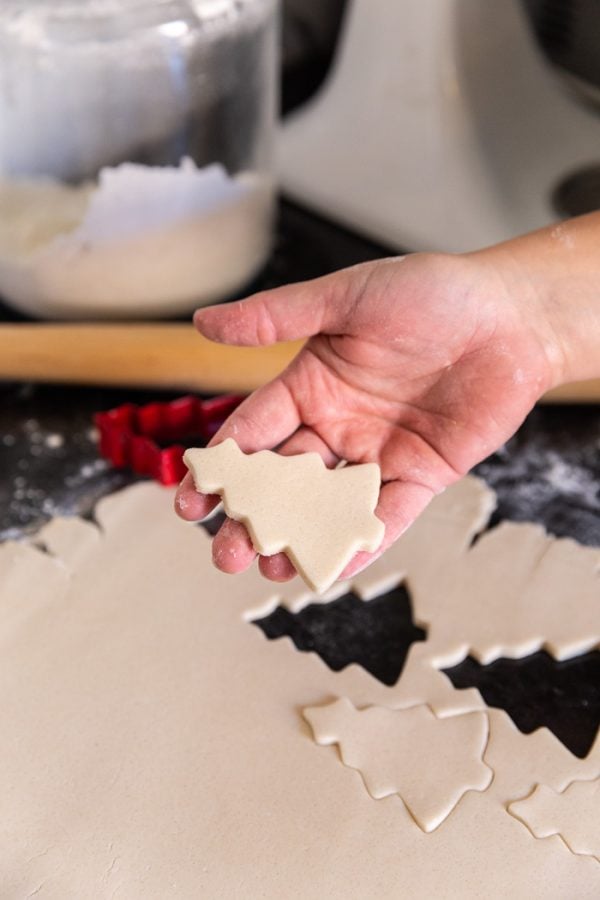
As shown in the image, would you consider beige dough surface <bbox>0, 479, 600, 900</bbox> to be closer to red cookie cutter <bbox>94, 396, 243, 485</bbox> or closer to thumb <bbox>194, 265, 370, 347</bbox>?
red cookie cutter <bbox>94, 396, 243, 485</bbox>

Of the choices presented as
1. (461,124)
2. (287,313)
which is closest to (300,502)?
(287,313)

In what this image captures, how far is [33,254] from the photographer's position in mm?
1646

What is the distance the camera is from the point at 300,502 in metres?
1.13

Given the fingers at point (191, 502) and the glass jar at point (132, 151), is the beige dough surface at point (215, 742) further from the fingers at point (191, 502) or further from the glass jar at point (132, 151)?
the glass jar at point (132, 151)

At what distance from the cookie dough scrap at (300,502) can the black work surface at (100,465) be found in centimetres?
24

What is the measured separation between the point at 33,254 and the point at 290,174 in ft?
2.24

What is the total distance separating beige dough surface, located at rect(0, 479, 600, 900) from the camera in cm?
103

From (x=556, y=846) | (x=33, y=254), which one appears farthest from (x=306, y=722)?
(x=33, y=254)

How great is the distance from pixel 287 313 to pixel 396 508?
25 centimetres

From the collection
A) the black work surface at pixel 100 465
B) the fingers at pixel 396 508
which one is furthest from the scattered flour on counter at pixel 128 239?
the fingers at pixel 396 508

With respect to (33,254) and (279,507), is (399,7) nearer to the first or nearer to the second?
(33,254)

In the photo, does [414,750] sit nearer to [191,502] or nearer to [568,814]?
[568,814]

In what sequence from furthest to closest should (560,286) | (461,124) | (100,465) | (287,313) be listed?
(461,124) → (100,465) → (560,286) → (287,313)

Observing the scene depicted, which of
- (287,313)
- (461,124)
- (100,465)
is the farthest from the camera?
Answer: (461,124)
